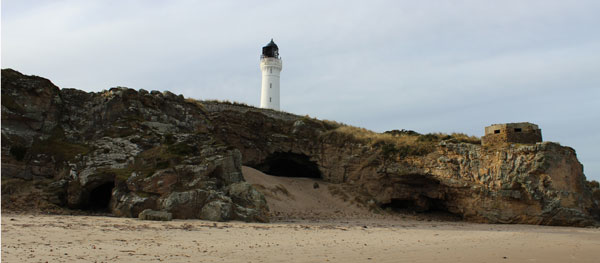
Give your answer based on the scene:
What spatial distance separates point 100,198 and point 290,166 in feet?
36.3

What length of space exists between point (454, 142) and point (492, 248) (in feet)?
41.7

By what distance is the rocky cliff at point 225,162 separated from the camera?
48.3 feet

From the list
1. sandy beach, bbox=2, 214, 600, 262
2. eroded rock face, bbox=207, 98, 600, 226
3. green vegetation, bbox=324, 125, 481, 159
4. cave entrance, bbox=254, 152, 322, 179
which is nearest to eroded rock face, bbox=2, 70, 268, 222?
sandy beach, bbox=2, 214, 600, 262

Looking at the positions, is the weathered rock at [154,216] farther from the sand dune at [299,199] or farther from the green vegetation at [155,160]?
the sand dune at [299,199]

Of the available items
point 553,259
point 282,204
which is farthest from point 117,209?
point 553,259

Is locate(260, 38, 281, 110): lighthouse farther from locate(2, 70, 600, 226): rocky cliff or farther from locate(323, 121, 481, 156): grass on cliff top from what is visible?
locate(323, 121, 481, 156): grass on cliff top

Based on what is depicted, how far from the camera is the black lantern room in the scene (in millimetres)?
48312

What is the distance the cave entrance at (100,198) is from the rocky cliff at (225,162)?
0.18ft

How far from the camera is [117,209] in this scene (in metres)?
14.2

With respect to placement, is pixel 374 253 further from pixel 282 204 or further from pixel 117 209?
pixel 282 204

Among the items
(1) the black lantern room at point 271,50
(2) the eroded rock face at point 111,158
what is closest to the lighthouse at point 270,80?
(1) the black lantern room at point 271,50

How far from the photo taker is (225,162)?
16.0 meters

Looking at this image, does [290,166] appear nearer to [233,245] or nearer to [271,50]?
[233,245]

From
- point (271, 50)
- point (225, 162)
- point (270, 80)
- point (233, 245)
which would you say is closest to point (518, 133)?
point (225, 162)
